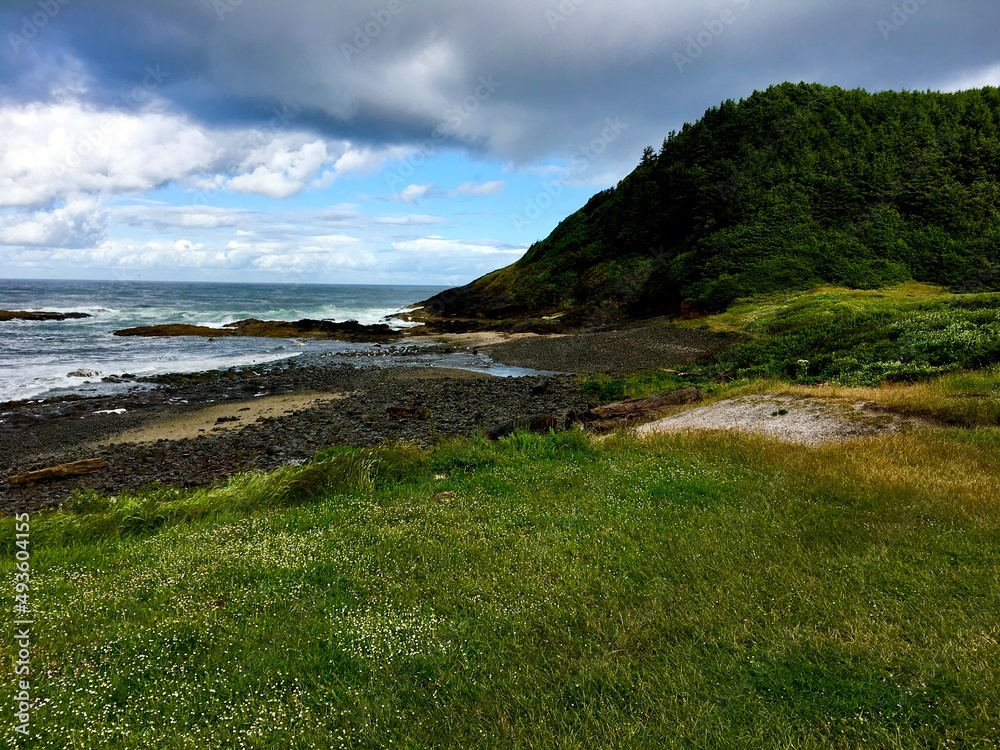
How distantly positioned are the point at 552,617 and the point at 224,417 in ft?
76.1

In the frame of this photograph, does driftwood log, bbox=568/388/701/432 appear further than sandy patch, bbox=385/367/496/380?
No

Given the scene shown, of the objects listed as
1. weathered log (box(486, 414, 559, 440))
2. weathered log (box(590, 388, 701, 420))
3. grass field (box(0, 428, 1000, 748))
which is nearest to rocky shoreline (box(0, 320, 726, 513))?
weathered log (box(486, 414, 559, 440))

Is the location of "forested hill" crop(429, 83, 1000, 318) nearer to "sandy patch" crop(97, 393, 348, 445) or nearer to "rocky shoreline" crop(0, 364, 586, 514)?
"rocky shoreline" crop(0, 364, 586, 514)

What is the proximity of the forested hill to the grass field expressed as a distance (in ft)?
139

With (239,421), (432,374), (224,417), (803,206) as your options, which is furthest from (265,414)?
(803,206)

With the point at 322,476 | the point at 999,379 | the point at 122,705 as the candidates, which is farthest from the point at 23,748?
the point at 999,379

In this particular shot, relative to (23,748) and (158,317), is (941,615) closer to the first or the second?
(23,748)

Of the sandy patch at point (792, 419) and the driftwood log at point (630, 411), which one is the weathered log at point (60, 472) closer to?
the driftwood log at point (630, 411)

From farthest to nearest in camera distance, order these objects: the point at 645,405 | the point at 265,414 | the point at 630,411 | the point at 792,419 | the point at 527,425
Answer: the point at 265,414
the point at 645,405
the point at 630,411
the point at 527,425
the point at 792,419

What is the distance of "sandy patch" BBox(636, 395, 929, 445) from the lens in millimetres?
11258

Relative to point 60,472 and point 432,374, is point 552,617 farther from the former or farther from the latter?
point 432,374

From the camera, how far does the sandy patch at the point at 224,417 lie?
71.4 feet

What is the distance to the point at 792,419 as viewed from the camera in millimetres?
12773

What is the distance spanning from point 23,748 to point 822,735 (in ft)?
18.3
